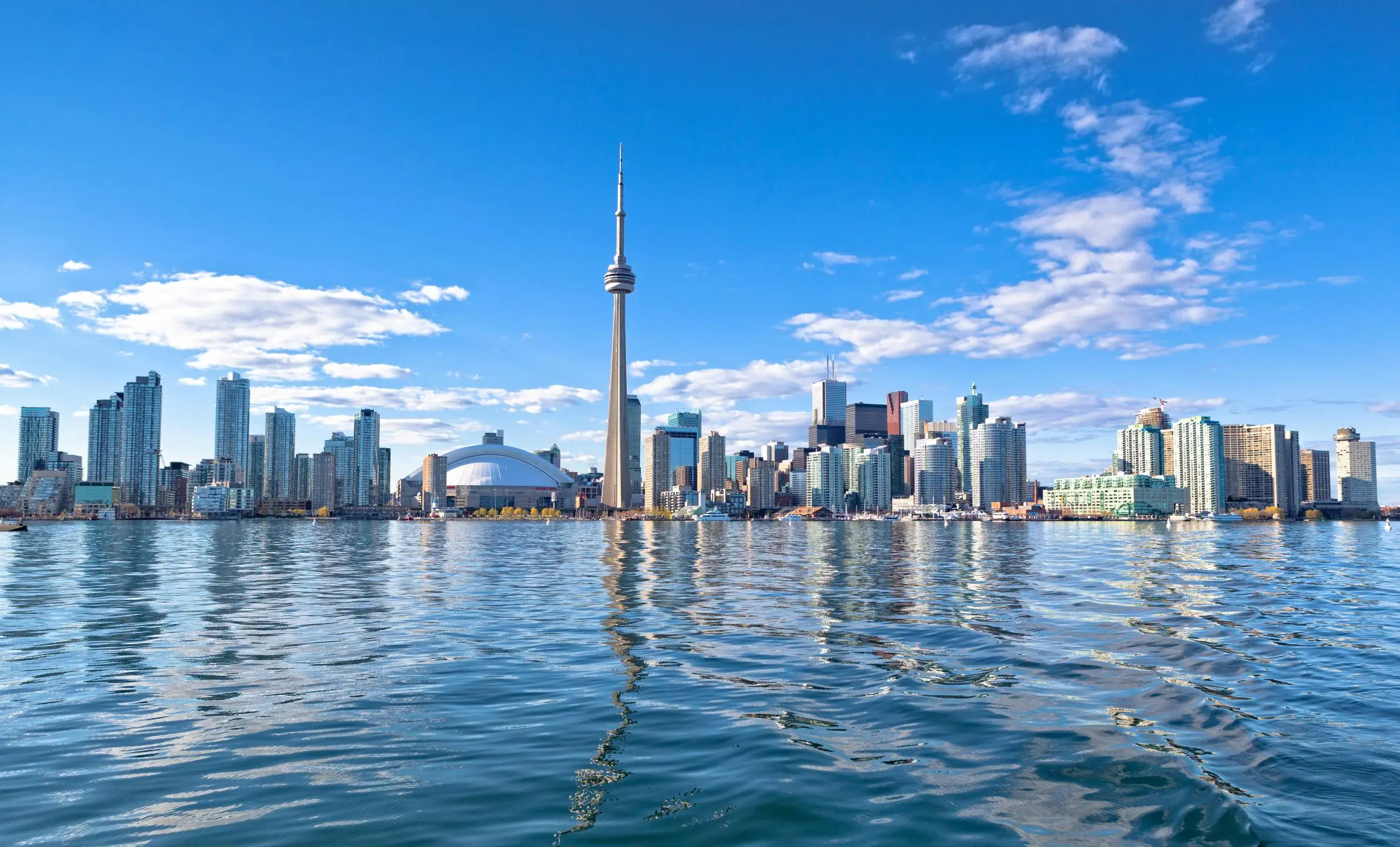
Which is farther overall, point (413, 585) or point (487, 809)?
point (413, 585)

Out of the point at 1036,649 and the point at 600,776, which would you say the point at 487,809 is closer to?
the point at 600,776

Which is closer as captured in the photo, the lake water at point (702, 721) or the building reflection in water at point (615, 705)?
the lake water at point (702, 721)

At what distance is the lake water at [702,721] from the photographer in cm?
1151

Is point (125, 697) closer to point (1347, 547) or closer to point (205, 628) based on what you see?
point (205, 628)

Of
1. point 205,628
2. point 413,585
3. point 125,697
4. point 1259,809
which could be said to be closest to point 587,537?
point 413,585

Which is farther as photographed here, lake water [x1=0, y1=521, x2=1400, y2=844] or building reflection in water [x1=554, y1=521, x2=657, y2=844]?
building reflection in water [x1=554, y1=521, x2=657, y2=844]

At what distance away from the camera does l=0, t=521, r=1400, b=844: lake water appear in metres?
11.5

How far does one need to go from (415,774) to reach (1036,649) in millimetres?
17854

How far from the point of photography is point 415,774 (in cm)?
1332

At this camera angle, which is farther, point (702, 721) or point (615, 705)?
point (615, 705)

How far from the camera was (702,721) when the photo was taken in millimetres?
16688

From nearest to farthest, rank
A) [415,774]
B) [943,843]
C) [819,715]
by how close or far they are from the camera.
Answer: [943,843], [415,774], [819,715]

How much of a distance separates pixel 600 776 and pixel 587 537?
449 ft

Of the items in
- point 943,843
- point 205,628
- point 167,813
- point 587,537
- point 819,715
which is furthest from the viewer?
point 587,537
